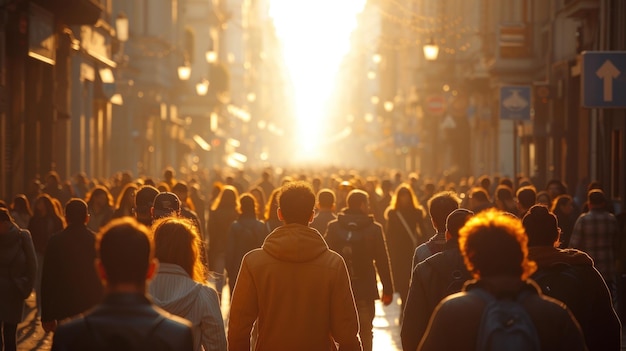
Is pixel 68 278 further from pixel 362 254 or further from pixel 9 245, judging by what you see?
pixel 362 254

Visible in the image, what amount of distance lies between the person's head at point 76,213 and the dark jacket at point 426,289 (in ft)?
13.7

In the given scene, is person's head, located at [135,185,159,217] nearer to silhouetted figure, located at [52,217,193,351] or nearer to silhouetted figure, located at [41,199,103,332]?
silhouetted figure, located at [41,199,103,332]

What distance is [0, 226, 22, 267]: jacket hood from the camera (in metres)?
12.0

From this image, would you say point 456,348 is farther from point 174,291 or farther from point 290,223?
point 290,223

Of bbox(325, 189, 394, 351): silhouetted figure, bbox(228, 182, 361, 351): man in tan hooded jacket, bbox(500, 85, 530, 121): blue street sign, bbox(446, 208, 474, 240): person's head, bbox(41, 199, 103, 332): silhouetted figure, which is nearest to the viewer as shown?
bbox(228, 182, 361, 351): man in tan hooded jacket

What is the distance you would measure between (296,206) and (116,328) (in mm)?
3141

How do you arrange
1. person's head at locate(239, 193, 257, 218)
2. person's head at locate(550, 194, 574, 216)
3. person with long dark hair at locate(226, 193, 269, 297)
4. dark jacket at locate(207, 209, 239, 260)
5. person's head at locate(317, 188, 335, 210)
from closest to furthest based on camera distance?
person with long dark hair at locate(226, 193, 269, 297) < person's head at locate(317, 188, 335, 210) < person's head at locate(239, 193, 257, 218) < person's head at locate(550, 194, 574, 216) < dark jacket at locate(207, 209, 239, 260)

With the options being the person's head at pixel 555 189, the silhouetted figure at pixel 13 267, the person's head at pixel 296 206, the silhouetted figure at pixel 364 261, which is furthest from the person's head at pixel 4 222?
the person's head at pixel 555 189

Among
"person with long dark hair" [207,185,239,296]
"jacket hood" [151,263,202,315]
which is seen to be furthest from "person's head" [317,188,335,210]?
"jacket hood" [151,263,202,315]

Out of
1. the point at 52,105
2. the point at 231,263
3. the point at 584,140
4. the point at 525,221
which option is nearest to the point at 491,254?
the point at 525,221

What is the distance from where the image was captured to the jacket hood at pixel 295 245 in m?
7.53

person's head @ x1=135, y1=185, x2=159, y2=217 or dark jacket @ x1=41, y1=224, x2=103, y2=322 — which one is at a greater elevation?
person's head @ x1=135, y1=185, x2=159, y2=217

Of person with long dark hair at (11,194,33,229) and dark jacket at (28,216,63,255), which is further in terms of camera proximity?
person with long dark hair at (11,194,33,229)

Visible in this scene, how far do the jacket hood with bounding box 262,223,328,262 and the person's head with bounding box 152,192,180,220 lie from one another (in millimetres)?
3171
